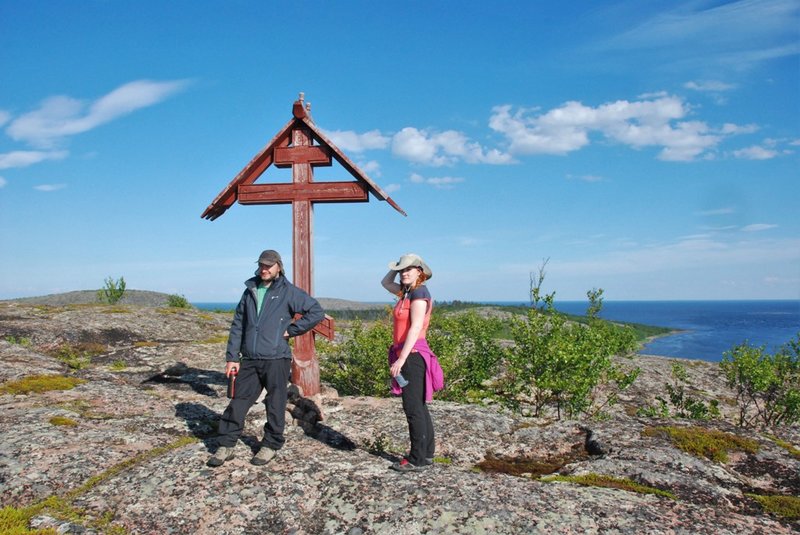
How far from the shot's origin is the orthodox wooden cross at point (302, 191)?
36.8ft

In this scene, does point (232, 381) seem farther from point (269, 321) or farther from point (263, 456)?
point (263, 456)

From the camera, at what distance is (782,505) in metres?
6.72

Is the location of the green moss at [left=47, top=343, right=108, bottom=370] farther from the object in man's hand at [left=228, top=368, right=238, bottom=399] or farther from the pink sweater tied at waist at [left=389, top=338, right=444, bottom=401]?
the pink sweater tied at waist at [left=389, top=338, right=444, bottom=401]

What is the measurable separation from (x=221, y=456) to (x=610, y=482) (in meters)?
5.19

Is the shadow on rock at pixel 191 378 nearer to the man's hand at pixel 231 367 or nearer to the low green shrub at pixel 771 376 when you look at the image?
the man's hand at pixel 231 367

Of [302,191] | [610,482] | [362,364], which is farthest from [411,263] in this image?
[362,364]

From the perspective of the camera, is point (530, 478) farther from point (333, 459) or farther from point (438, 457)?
point (333, 459)

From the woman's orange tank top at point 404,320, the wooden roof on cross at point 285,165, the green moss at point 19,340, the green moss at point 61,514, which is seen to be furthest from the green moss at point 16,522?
the green moss at point 19,340

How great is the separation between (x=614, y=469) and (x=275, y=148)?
8.59m

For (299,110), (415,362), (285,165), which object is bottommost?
(415,362)

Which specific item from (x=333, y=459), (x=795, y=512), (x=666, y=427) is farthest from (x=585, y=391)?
(x=333, y=459)

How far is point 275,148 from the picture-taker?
38.0ft

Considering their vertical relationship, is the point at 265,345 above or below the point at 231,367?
above

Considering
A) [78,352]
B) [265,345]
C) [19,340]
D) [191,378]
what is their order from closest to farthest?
1. [265,345]
2. [191,378]
3. [78,352]
4. [19,340]
